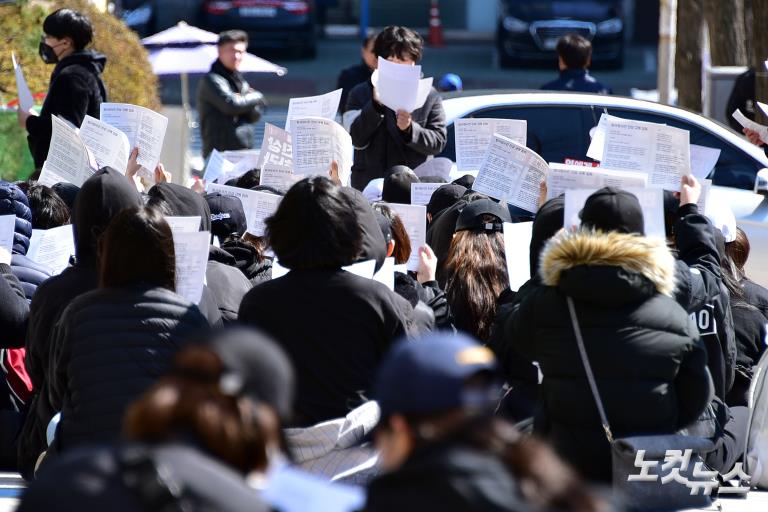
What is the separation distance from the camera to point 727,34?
12906 mm

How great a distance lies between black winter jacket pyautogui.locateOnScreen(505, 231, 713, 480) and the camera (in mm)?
4035

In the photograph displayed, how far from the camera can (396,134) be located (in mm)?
7473

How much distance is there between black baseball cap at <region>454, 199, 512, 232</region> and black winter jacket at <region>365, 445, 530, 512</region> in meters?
3.02

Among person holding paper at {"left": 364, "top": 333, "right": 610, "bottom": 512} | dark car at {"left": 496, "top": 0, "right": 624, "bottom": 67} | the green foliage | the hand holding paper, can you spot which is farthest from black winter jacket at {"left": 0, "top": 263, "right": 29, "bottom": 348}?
dark car at {"left": 496, "top": 0, "right": 624, "bottom": 67}

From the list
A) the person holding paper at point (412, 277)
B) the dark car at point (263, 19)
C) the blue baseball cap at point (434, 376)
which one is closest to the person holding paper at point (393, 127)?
the person holding paper at point (412, 277)

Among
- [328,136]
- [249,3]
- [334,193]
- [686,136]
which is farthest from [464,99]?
[249,3]

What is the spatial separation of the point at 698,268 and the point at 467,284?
2.78ft

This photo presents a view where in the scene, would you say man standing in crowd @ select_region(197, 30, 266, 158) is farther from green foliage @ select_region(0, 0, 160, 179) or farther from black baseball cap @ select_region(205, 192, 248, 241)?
black baseball cap @ select_region(205, 192, 248, 241)

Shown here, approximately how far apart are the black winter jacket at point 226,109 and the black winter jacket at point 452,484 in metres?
9.33

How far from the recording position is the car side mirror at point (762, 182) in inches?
317

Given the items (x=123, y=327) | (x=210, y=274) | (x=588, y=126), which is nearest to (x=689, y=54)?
(x=588, y=126)

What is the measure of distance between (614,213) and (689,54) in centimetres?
972

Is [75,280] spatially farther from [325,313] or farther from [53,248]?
[53,248]

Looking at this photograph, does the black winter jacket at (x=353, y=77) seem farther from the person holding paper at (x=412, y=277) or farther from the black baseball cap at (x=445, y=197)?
the person holding paper at (x=412, y=277)
